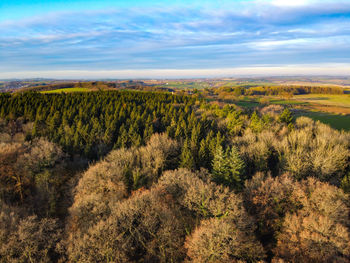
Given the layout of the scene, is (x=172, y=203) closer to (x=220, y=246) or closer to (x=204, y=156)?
(x=220, y=246)

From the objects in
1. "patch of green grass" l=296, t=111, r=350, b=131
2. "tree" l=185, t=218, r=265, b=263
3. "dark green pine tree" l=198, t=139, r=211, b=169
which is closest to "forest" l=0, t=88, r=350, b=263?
"tree" l=185, t=218, r=265, b=263

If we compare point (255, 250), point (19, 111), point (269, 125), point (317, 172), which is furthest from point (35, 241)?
point (19, 111)

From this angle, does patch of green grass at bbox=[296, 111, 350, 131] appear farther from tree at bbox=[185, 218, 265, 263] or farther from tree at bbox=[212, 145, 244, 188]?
tree at bbox=[185, 218, 265, 263]

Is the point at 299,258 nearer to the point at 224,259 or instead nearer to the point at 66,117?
the point at 224,259

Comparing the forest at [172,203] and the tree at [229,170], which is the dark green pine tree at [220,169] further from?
the forest at [172,203]

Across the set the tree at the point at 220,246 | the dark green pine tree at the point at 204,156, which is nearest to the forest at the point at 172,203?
the tree at the point at 220,246
